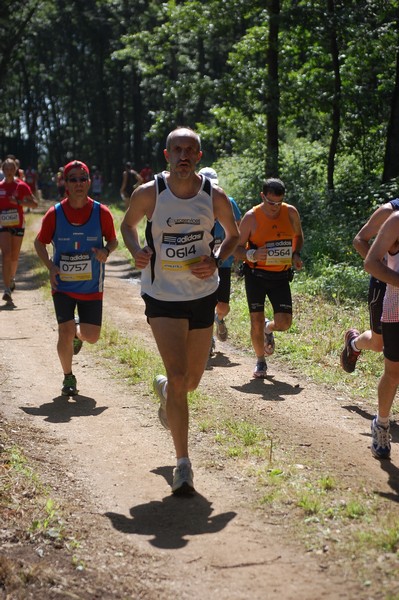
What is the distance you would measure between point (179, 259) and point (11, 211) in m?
9.16

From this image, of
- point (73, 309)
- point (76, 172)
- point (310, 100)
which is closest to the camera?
point (76, 172)

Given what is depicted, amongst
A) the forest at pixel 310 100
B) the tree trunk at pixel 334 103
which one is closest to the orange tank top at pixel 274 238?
the forest at pixel 310 100

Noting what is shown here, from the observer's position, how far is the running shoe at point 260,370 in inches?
391

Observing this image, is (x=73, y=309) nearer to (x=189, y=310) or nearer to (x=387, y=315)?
(x=189, y=310)

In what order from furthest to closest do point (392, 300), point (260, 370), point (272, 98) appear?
point (272, 98) → point (260, 370) → point (392, 300)

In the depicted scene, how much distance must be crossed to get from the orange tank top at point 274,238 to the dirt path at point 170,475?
121 centimetres

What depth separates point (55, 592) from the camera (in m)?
4.68

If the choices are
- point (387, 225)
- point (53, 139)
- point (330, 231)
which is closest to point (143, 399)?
point (387, 225)

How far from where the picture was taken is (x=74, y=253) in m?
8.85

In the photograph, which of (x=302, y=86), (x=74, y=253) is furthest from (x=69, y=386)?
(x=302, y=86)

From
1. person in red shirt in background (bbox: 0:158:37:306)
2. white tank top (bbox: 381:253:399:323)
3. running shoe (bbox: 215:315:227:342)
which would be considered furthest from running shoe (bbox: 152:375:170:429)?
person in red shirt in background (bbox: 0:158:37:306)

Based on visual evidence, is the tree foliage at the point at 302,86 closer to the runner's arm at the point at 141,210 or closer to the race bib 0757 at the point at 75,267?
the race bib 0757 at the point at 75,267

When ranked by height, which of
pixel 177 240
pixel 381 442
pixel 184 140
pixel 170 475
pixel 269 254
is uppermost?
pixel 184 140

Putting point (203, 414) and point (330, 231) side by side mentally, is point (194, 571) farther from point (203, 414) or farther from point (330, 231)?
point (330, 231)
